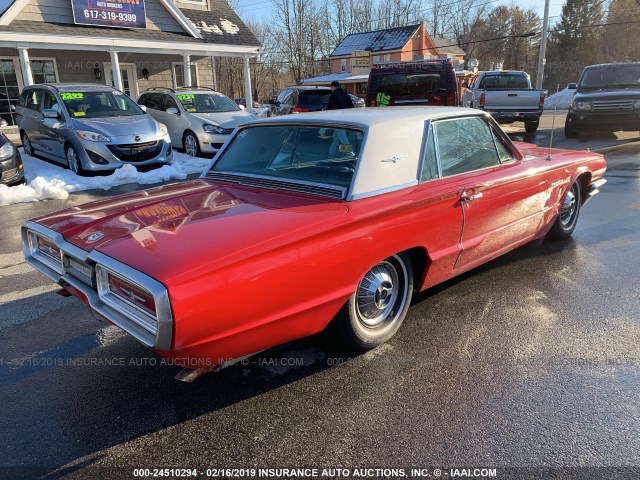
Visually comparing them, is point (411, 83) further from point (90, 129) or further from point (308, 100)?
point (90, 129)

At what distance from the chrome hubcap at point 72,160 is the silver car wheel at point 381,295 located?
791 centimetres

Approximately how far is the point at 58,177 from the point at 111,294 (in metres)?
7.43

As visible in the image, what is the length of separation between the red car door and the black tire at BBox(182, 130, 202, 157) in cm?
830

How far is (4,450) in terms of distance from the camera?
7.69 feet

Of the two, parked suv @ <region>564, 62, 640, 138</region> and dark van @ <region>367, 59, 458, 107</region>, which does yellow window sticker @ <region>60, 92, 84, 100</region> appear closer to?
dark van @ <region>367, 59, 458, 107</region>

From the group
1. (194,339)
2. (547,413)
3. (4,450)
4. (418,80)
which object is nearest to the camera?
(194,339)

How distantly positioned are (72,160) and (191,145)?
9.19 feet

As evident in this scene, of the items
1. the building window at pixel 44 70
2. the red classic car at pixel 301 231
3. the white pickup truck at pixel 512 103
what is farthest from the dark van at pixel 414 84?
the building window at pixel 44 70

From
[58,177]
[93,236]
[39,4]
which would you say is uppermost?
[39,4]

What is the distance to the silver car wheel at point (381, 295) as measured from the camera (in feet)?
9.96

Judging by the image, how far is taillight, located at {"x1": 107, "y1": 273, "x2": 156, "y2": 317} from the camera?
2164 millimetres

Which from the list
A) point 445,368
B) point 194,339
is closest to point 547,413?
point 445,368

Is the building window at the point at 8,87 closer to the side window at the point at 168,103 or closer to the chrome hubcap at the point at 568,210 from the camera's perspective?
the side window at the point at 168,103

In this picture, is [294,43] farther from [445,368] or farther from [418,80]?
[445,368]
